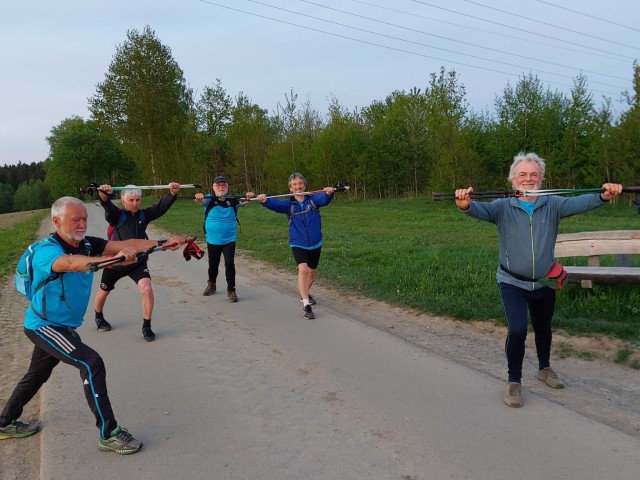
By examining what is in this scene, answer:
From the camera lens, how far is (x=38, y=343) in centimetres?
356

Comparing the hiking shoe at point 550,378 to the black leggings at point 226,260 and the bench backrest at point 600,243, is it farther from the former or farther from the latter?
the black leggings at point 226,260

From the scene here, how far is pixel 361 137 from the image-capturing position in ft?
114

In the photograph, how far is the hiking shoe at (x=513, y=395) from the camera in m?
4.00

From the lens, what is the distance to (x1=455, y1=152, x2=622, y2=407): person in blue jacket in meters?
4.11

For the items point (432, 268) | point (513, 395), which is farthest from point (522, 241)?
point (432, 268)

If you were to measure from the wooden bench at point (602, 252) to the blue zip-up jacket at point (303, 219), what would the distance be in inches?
132

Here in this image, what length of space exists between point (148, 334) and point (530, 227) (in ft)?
14.5

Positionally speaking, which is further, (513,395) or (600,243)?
(600,243)

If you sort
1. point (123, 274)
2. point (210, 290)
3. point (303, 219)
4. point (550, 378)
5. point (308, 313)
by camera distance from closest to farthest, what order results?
point (550, 378) → point (123, 274) → point (308, 313) → point (303, 219) → point (210, 290)

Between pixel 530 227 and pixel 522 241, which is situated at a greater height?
pixel 530 227

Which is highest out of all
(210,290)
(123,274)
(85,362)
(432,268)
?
(123,274)

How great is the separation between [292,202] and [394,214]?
16.9 meters

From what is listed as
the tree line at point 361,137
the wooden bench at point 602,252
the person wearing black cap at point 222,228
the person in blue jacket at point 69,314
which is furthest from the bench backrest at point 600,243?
the tree line at point 361,137

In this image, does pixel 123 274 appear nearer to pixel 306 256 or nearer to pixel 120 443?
pixel 306 256
